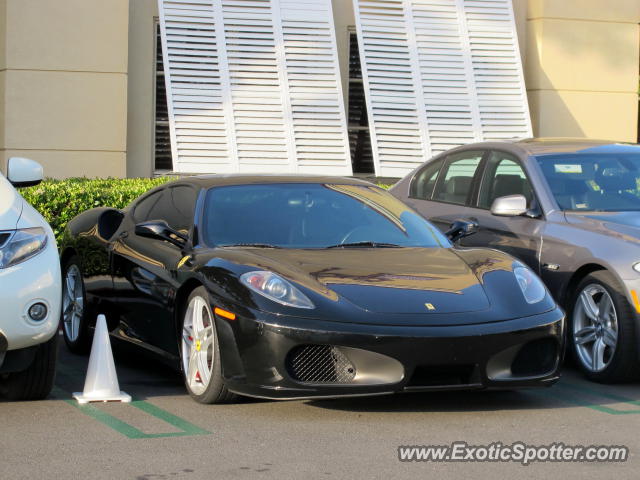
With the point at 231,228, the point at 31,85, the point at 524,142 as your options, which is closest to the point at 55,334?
the point at 231,228

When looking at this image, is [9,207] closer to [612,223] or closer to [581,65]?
[612,223]

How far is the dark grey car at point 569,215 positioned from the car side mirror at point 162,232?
236 centimetres

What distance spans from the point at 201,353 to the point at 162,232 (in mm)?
923

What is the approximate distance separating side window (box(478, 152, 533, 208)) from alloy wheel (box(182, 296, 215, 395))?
3006 millimetres

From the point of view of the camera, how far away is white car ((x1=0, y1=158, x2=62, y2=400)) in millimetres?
6246

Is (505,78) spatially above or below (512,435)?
above

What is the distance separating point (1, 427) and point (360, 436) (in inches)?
69.5

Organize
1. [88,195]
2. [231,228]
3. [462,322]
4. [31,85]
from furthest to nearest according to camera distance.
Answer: [31,85] < [88,195] < [231,228] < [462,322]

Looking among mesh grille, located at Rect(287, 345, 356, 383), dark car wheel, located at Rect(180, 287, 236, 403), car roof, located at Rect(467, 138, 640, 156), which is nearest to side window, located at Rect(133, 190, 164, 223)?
dark car wheel, located at Rect(180, 287, 236, 403)

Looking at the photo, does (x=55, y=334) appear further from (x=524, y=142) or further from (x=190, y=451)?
(x=524, y=142)

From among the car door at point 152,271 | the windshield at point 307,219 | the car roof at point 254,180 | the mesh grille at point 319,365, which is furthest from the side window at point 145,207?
the mesh grille at point 319,365

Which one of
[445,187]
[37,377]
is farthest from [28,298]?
[445,187]

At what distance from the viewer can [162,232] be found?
7.22m

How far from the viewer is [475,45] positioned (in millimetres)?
15555
